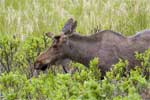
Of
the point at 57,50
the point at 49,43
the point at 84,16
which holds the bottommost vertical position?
the point at 84,16

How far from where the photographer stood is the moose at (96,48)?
21.9 ft

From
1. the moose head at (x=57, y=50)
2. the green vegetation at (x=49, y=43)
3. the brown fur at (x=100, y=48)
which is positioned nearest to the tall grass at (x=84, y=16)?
the green vegetation at (x=49, y=43)

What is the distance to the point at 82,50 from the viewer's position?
6918 millimetres

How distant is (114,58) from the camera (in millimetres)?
6766

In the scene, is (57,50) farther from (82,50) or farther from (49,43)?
(49,43)

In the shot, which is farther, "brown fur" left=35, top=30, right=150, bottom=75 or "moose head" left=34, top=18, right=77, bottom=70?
"brown fur" left=35, top=30, right=150, bottom=75

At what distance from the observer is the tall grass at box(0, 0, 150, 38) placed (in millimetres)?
9273

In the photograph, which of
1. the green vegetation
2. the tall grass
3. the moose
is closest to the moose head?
the moose

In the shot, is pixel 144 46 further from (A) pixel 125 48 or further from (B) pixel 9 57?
(B) pixel 9 57

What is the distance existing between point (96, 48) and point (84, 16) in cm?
265

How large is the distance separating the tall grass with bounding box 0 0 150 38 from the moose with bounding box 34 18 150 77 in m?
1.98

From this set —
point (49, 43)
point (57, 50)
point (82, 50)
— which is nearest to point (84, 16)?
point (49, 43)

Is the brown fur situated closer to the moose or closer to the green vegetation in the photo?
the moose

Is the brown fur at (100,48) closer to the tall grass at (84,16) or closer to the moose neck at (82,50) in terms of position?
the moose neck at (82,50)
